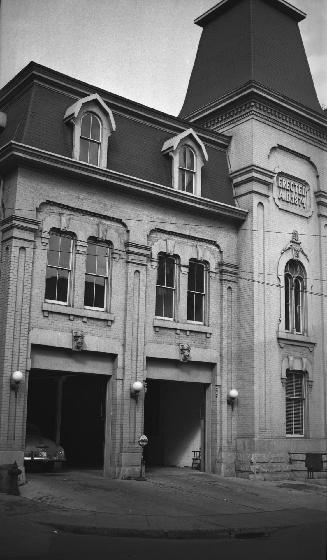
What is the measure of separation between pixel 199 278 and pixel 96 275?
172 inches

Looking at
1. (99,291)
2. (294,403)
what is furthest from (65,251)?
(294,403)

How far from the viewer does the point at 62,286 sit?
67.2 ft

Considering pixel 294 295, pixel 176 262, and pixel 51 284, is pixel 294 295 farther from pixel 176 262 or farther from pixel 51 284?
Answer: pixel 51 284

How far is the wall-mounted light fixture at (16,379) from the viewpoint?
60.7ft

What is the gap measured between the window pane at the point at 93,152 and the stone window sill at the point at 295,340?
8.90 m

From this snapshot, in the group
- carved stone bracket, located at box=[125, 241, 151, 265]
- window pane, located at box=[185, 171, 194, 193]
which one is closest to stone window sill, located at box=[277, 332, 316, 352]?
carved stone bracket, located at box=[125, 241, 151, 265]

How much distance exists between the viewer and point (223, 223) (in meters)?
24.7

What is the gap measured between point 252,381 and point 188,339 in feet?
8.64

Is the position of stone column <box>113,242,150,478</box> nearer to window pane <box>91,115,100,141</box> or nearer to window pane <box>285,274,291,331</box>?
window pane <box>91,115,100,141</box>

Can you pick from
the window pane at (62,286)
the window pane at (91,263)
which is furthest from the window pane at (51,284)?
the window pane at (91,263)

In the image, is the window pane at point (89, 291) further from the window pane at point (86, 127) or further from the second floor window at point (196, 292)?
the window pane at point (86, 127)

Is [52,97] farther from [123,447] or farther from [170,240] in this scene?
[123,447]

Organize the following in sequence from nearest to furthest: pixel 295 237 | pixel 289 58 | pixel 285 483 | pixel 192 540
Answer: pixel 192 540 < pixel 285 483 < pixel 295 237 < pixel 289 58

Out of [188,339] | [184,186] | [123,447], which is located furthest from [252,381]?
[184,186]
